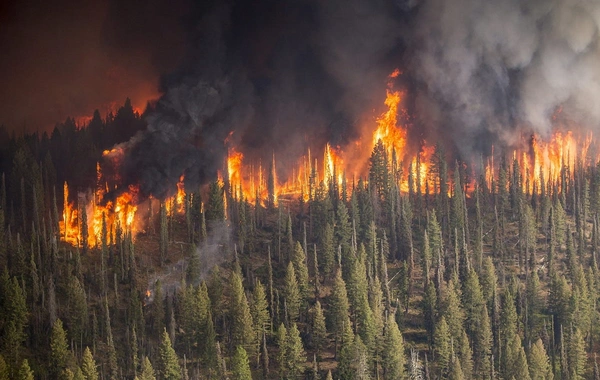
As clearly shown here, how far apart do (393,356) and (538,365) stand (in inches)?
910

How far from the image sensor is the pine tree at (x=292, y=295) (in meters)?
186

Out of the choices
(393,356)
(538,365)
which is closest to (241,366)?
(393,356)

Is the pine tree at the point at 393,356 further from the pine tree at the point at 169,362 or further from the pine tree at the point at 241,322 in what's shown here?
the pine tree at the point at 169,362

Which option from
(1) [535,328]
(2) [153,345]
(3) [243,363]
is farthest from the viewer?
(1) [535,328]

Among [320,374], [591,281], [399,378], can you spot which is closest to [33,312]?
[320,374]

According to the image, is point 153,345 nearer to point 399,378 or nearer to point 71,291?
point 71,291

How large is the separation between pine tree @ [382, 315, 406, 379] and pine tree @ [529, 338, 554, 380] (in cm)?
2033

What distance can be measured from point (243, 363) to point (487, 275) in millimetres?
50419

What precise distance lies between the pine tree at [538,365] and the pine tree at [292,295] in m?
39.2

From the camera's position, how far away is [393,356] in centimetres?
17462

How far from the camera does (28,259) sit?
186 m

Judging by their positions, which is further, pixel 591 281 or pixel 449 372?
pixel 591 281

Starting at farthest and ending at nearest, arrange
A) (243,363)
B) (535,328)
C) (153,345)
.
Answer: (535,328), (153,345), (243,363)

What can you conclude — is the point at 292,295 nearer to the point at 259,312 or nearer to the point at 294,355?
the point at 259,312
